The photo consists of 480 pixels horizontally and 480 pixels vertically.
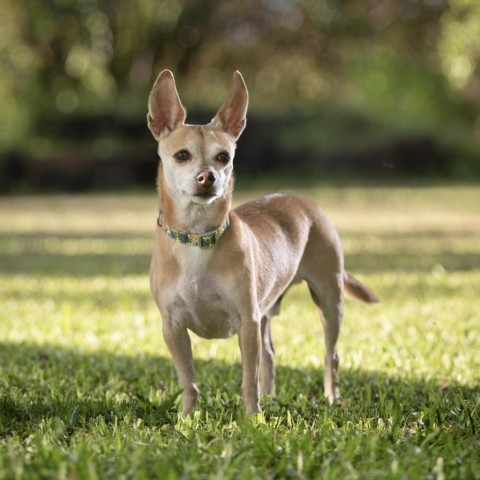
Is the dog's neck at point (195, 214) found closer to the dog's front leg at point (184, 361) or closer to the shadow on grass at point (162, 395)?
the dog's front leg at point (184, 361)

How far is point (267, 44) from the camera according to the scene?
31641 mm

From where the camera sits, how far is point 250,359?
441 cm

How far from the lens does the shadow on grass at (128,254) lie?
415 inches

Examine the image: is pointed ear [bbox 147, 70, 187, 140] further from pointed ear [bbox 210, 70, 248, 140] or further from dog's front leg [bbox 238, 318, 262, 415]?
dog's front leg [bbox 238, 318, 262, 415]

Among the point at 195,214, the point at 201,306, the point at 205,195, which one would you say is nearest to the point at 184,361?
the point at 201,306

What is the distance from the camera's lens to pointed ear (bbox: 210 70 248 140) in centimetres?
479

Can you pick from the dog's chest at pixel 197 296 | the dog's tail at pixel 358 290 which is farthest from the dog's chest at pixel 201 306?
the dog's tail at pixel 358 290

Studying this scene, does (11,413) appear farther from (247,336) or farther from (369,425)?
(369,425)

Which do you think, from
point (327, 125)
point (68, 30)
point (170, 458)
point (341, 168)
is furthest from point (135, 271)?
point (68, 30)

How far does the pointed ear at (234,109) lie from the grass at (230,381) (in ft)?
4.52

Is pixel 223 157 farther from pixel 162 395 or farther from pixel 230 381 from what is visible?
pixel 230 381

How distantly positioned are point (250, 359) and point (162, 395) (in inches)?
32.5

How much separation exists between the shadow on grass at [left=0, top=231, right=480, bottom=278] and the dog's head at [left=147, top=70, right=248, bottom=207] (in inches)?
213

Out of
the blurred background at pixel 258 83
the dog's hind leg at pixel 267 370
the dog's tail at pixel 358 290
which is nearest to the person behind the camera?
the dog's hind leg at pixel 267 370
